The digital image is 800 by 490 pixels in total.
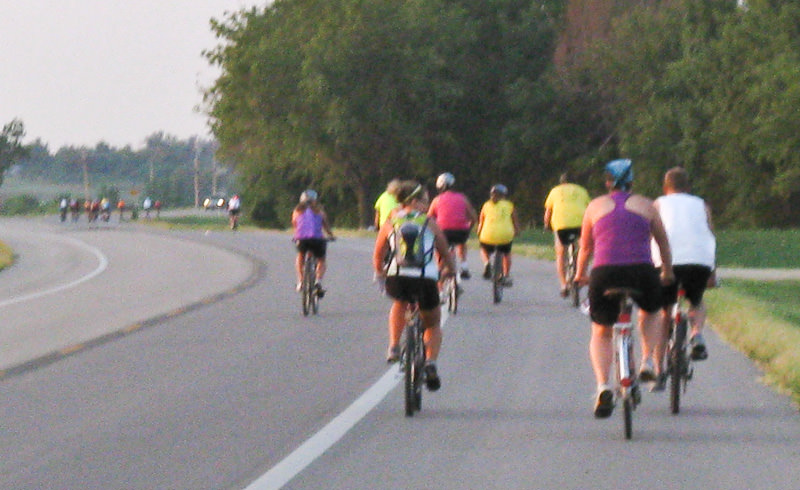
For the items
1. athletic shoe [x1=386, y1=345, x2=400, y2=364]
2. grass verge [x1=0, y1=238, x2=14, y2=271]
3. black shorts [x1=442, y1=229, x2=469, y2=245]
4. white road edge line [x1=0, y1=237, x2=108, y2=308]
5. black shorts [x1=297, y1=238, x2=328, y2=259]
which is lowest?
grass verge [x1=0, y1=238, x2=14, y2=271]

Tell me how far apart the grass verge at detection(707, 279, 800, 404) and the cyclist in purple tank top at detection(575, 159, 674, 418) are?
7.00ft

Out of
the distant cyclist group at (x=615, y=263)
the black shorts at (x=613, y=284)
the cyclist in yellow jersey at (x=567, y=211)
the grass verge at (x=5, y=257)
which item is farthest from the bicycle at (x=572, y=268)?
the grass verge at (x=5, y=257)

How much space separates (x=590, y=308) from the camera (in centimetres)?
1009

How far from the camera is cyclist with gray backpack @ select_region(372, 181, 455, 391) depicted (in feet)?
37.1

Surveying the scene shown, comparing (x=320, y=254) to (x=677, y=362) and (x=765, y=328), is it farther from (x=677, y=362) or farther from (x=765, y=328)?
(x=677, y=362)

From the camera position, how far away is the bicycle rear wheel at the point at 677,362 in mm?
10906

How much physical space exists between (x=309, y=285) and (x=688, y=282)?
31.0ft

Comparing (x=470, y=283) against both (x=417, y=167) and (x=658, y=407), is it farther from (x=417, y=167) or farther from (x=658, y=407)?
(x=417, y=167)

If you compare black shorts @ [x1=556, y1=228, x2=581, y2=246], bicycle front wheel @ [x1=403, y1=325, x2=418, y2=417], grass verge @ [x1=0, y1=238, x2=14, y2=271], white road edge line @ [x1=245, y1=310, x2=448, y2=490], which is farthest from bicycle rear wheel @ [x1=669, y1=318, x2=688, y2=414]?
grass verge @ [x1=0, y1=238, x2=14, y2=271]

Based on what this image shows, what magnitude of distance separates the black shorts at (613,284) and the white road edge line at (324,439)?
180 cm

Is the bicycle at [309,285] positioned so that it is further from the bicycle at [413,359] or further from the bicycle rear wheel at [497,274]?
the bicycle at [413,359]

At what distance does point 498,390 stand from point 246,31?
2267 inches

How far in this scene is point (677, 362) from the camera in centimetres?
1097

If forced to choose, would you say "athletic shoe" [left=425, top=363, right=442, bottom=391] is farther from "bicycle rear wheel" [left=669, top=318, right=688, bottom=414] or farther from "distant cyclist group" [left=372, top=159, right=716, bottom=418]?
"bicycle rear wheel" [left=669, top=318, right=688, bottom=414]
